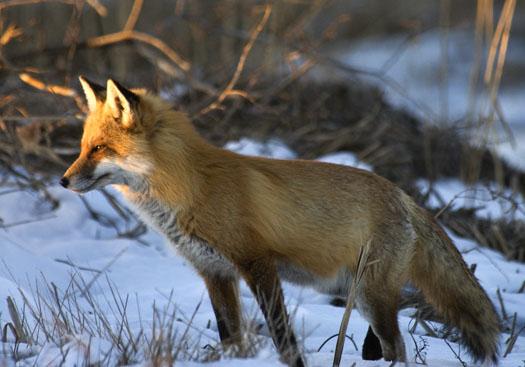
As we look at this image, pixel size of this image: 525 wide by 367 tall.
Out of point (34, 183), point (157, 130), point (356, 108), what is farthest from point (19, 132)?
point (356, 108)

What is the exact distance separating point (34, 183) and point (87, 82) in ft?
6.96

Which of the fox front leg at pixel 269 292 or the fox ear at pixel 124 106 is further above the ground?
the fox ear at pixel 124 106

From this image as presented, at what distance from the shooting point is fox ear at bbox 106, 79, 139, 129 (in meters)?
3.56

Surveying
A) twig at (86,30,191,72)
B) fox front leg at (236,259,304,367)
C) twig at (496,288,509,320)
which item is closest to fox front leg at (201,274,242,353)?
fox front leg at (236,259,304,367)

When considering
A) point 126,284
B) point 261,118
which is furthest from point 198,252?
point 261,118

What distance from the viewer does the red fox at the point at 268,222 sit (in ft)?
11.6

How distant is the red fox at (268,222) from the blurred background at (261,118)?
422 mm

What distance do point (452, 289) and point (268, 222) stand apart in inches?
41.0

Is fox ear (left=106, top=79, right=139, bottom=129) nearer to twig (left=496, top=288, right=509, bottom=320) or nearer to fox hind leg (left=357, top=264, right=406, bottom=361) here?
fox hind leg (left=357, top=264, right=406, bottom=361)

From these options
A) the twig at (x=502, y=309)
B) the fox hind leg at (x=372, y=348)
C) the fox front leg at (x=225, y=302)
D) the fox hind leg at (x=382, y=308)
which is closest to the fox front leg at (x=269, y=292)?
the fox front leg at (x=225, y=302)

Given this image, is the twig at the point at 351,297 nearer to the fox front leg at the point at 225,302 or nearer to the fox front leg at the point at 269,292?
the fox front leg at the point at 269,292

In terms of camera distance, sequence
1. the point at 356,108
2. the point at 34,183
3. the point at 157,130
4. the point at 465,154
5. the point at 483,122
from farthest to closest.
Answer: the point at 356,108, the point at 465,154, the point at 483,122, the point at 34,183, the point at 157,130

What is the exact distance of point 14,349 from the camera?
3098 mm

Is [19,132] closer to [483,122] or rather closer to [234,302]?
[234,302]
